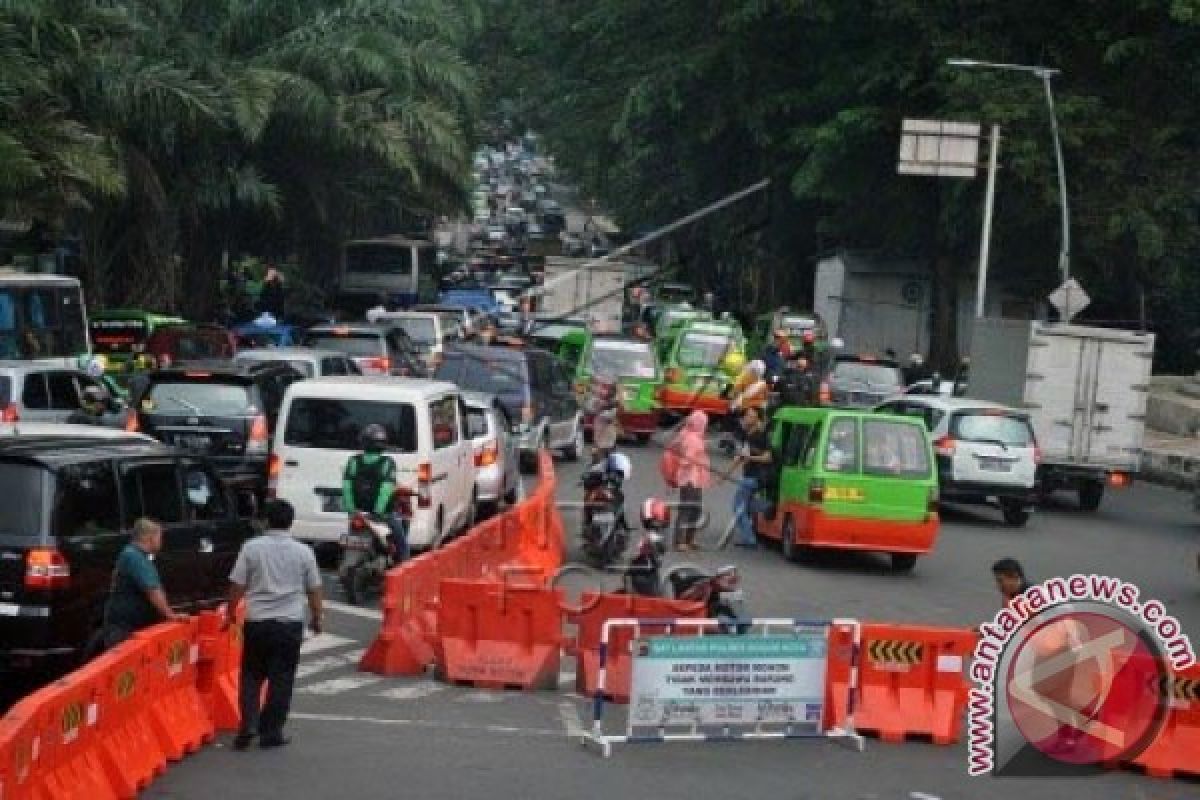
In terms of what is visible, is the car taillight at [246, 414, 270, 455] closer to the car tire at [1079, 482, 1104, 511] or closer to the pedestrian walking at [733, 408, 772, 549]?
the pedestrian walking at [733, 408, 772, 549]

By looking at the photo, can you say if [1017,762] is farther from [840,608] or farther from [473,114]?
[473,114]

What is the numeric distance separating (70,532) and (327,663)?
3186mm

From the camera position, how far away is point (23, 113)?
110ft

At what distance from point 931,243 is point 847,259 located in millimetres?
5097

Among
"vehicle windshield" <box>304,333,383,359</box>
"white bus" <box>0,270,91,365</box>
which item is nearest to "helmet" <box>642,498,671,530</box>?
"white bus" <box>0,270,91,365</box>

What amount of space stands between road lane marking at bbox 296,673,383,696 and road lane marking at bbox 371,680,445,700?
9.7 inches

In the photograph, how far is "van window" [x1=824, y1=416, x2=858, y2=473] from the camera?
24.3 m

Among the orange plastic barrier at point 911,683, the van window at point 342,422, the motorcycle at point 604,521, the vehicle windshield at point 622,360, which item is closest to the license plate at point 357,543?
the van window at point 342,422

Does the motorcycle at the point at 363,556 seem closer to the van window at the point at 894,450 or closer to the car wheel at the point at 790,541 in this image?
the car wheel at the point at 790,541

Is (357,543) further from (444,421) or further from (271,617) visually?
(271,617)

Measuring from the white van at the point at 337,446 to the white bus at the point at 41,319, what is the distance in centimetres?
1219

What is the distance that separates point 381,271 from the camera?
220 feet

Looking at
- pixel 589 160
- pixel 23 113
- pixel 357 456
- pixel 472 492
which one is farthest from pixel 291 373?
pixel 589 160

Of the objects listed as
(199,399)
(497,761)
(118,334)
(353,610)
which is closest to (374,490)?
(353,610)
